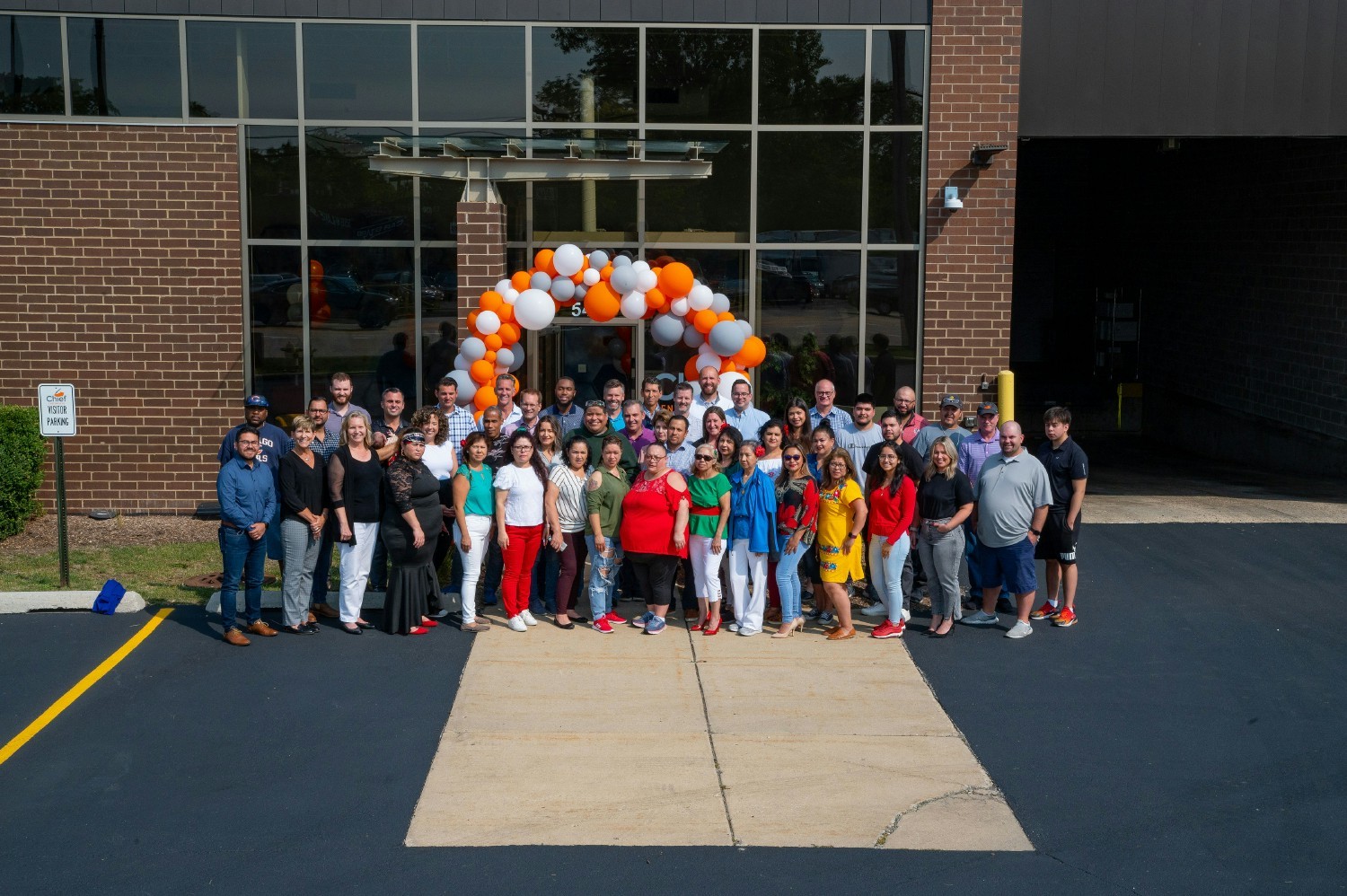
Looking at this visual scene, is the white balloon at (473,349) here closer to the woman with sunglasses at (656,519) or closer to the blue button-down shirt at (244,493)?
the woman with sunglasses at (656,519)

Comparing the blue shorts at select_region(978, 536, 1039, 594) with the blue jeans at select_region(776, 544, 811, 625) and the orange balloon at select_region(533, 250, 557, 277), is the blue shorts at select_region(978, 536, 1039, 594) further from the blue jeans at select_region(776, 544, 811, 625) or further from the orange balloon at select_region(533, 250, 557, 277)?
the orange balloon at select_region(533, 250, 557, 277)

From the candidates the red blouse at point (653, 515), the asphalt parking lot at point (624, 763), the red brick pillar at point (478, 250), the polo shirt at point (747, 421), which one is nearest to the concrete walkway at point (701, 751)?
the asphalt parking lot at point (624, 763)

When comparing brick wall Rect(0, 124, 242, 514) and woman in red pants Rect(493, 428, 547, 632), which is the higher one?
brick wall Rect(0, 124, 242, 514)

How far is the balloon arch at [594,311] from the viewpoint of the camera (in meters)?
12.8

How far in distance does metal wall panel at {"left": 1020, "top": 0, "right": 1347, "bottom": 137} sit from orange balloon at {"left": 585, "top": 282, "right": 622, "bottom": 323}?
5.22 m

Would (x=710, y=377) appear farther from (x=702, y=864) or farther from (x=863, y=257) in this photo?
(x=702, y=864)

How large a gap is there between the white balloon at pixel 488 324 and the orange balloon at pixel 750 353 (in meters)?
2.37

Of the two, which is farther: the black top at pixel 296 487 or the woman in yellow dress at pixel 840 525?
the woman in yellow dress at pixel 840 525

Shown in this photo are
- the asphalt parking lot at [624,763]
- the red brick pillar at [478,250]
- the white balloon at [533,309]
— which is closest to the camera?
the asphalt parking lot at [624,763]

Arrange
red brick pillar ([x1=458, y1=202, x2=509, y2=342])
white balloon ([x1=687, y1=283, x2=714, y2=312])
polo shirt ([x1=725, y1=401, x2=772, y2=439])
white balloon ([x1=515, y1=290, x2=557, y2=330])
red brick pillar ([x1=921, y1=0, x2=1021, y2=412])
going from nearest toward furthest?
polo shirt ([x1=725, y1=401, x2=772, y2=439]) < white balloon ([x1=515, y1=290, x2=557, y2=330]) < white balloon ([x1=687, y1=283, x2=714, y2=312]) < red brick pillar ([x1=458, y1=202, x2=509, y2=342]) < red brick pillar ([x1=921, y1=0, x2=1021, y2=412])

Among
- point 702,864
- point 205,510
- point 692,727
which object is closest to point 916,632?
point 692,727

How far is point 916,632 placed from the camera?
35.1ft

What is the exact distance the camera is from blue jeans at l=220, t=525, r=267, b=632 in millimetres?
10078

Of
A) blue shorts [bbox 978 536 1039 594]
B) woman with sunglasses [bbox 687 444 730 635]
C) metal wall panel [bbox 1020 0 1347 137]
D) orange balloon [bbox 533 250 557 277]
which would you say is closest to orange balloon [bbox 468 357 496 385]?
orange balloon [bbox 533 250 557 277]
